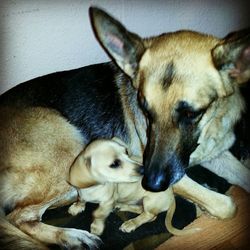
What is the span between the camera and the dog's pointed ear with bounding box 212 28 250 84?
73.9 inches

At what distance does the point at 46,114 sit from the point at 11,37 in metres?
0.50

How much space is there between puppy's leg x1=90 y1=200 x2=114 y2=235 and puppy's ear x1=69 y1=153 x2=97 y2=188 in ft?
0.58

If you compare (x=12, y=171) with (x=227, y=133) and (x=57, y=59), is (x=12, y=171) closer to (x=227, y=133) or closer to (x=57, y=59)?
(x=57, y=59)

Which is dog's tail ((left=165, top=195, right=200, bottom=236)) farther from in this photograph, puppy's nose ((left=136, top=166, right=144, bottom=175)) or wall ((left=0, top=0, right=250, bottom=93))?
wall ((left=0, top=0, right=250, bottom=93))

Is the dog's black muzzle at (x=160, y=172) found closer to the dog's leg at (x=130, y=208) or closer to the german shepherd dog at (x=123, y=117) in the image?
the german shepherd dog at (x=123, y=117)

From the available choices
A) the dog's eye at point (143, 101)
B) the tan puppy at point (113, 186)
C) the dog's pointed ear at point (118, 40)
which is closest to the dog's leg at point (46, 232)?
the tan puppy at point (113, 186)

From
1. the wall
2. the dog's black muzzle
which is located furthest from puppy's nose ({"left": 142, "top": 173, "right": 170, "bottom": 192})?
the wall

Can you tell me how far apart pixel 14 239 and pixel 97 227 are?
0.49 metres

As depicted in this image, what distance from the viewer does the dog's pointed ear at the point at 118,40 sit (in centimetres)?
203

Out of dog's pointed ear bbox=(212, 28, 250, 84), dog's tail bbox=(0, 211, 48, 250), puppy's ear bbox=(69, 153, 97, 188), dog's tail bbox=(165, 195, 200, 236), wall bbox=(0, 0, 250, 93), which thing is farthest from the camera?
wall bbox=(0, 0, 250, 93)

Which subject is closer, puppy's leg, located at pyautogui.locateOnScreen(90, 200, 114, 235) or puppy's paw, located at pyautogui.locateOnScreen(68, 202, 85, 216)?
puppy's leg, located at pyautogui.locateOnScreen(90, 200, 114, 235)

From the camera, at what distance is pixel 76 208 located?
2457 millimetres

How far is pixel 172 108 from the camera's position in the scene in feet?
6.27

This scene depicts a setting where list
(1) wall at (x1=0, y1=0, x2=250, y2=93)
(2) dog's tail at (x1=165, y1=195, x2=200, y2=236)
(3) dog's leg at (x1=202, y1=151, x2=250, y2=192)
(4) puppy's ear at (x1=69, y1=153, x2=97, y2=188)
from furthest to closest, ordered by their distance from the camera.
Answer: (3) dog's leg at (x1=202, y1=151, x2=250, y2=192) < (1) wall at (x1=0, y1=0, x2=250, y2=93) < (2) dog's tail at (x1=165, y1=195, x2=200, y2=236) < (4) puppy's ear at (x1=69, y1=153, x2=97, y2=188)
